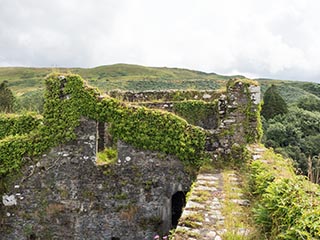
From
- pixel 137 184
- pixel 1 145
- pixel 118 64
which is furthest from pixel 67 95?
pixel 118 64

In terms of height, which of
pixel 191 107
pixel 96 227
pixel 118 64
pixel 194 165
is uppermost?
pixel 118 64

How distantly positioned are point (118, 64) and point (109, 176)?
10712 centimetres

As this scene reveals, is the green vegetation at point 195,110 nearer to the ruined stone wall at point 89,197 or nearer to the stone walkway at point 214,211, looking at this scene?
the ruined stone wall at point 89,197

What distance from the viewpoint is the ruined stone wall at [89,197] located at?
35.8 ft

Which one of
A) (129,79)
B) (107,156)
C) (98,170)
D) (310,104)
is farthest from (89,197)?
(129,79)

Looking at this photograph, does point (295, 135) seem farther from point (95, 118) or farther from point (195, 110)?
point (95, 118)

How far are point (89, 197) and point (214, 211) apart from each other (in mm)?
5153

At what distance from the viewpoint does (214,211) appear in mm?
7035

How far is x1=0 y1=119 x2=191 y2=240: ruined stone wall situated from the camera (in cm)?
1091

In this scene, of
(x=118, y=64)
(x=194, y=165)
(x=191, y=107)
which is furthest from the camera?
(x=118, y=64)

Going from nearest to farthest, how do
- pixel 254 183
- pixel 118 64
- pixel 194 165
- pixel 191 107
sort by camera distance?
pixel 254 183 → pixel 194 165 → pixel 191 107 → pixel 118 64

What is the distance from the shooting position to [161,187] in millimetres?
10898

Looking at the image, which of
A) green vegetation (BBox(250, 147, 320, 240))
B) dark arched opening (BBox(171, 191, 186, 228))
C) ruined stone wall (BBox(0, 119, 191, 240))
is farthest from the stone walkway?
ruined stone wall (BBox(0, 119, 191, 240))

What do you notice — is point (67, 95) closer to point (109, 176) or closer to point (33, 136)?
point (33, 136)
